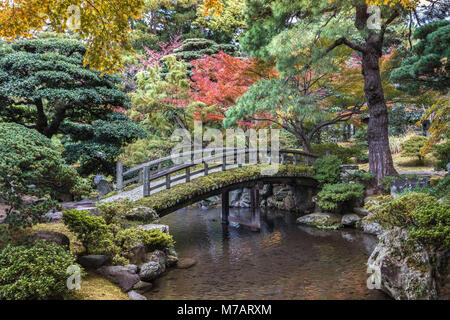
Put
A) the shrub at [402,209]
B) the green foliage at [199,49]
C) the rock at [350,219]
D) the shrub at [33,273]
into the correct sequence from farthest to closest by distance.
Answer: the green foliage at [199,49], the rock at [350,219], the shrub at [402,209], the shrub at [33,273]

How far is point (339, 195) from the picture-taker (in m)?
10.8

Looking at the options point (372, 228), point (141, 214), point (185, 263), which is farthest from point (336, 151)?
point (141, 214)

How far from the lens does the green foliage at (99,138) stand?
A: 9.78 meters

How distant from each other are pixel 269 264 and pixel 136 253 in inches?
123

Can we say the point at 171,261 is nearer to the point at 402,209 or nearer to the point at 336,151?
the point at 402,209

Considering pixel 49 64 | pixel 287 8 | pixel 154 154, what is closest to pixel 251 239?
pixel 154 154

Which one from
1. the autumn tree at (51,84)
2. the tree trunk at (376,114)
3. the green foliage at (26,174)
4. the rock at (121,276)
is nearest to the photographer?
the green foliage at (26,174)

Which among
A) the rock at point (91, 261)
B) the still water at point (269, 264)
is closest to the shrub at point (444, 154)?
the still water at point (269, 264)

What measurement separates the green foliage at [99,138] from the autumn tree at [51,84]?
512 mm

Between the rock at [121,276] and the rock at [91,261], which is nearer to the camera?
the rock at [121,276]

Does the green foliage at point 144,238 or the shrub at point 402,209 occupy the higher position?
the shrub at point 402,209

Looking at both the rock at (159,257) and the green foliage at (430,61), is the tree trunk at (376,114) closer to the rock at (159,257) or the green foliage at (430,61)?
the green foliage at (430,61)

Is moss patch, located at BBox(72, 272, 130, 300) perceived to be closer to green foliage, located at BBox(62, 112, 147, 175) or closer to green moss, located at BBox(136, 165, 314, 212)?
green moss, located at BBox(136, 165, 314, 212)

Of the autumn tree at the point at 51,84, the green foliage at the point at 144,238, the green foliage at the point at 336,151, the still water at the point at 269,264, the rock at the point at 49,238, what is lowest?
the still water at the point at 269,264
